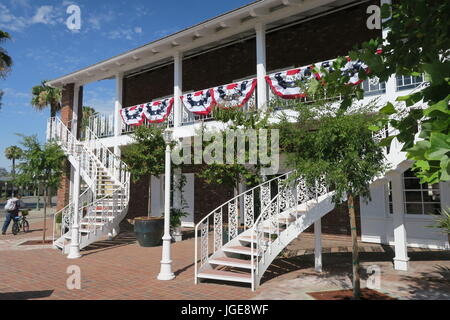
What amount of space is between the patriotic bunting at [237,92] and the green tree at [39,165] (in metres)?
5.90

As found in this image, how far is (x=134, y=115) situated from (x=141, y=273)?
6608mm

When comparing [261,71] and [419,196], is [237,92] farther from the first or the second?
[419,196]

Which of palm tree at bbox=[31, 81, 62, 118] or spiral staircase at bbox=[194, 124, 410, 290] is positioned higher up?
palm tree at bbox=[31, 81, 62, 118]

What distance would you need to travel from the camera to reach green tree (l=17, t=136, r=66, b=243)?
10.9m

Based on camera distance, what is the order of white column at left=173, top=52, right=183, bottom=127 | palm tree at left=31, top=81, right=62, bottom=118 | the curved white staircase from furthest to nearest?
palm tree at left=31, top=81, right=62, bottom=118 → white column at left=173, top=52, right=183, bottom=127 → the curved white staircase

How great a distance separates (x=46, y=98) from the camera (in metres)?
23.3

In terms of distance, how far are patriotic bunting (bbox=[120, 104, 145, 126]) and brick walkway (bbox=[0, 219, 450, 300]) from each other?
4.30 meters

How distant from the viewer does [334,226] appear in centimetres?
1093

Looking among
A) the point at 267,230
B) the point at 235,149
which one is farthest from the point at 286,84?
the point at 267,230

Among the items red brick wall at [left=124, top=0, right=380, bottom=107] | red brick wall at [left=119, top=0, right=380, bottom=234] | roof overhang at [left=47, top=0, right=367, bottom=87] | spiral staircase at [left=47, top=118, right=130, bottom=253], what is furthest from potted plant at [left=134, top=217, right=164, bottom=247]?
red brick wall at [left=124, top=0, right=380, bottom=107]

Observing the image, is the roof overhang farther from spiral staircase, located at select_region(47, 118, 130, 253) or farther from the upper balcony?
spiral staircase, located at select_region(47, 118, 130, 253)

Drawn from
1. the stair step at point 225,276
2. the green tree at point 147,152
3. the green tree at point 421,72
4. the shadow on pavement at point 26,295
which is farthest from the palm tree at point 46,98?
the green tree at point 421,72
